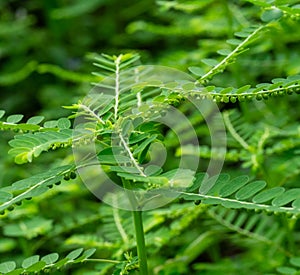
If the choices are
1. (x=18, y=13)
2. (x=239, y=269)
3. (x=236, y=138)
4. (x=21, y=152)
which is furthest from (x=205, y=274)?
(x=18, y=13)

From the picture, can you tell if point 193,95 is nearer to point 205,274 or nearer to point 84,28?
point 205,274

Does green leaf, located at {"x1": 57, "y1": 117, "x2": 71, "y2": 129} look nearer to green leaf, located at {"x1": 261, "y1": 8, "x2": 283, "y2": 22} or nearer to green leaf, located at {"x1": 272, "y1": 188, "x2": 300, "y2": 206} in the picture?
green leaf, located at {"x1": 272, "y1": 188, "x2": 300, "y2": 206}

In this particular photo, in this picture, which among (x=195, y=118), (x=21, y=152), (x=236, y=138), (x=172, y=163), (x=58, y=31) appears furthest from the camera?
(x=58, y=31)

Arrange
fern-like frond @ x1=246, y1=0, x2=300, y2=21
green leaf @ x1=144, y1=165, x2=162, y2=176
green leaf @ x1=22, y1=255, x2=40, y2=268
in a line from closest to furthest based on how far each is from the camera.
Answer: green leaf @ x1=144, y1=165, x2=162, y2=176 → green leaf @ x1=22, y1=255, x2=40, y2=268 → fern-like frond @ x1=246, y1=0, x2=300, y2=21

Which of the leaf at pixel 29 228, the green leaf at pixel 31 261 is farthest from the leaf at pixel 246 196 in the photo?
the leaf at pixel 29 228

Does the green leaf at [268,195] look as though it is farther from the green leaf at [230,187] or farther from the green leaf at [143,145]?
the green leaf at [143,145]

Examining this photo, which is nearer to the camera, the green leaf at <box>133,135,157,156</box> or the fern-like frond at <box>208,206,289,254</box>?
the green leaf at <box>133,135,157,156</box>

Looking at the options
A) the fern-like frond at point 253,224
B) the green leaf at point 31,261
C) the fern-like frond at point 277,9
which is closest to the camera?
the green leaf at point 31,261

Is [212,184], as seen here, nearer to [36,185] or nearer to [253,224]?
[36,185]

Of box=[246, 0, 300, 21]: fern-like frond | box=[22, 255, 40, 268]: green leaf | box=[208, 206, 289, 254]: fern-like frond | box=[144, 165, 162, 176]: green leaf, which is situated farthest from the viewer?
box=[208, 206, 289, 254]: fern-like frond

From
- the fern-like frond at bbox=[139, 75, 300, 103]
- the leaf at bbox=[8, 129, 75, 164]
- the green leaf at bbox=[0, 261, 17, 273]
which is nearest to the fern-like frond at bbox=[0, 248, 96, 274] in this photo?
the green leaf at bbox=[0, 261, 17, 273]

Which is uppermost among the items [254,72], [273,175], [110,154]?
[110,154]
